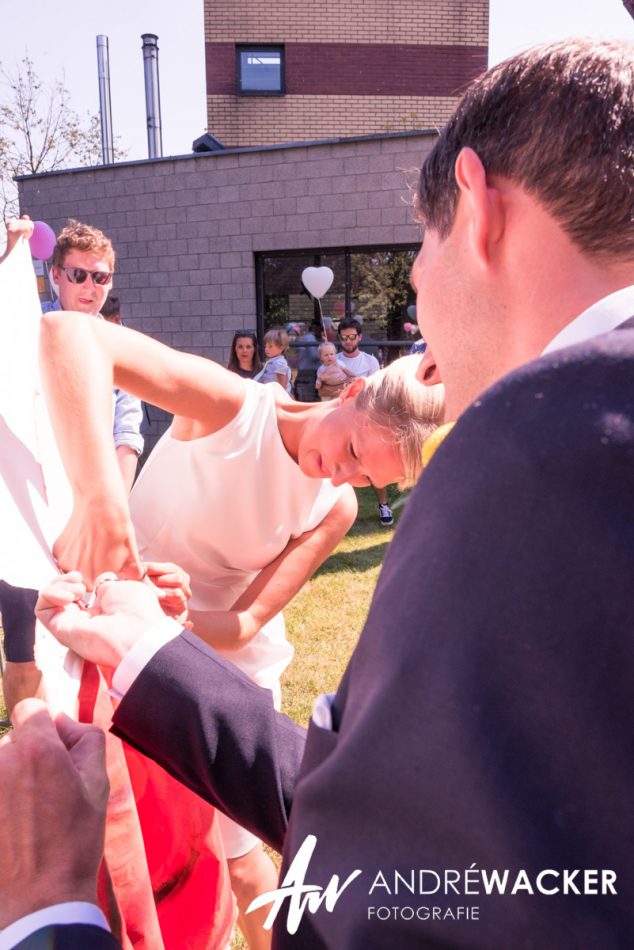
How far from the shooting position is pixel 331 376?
→ 974 cm

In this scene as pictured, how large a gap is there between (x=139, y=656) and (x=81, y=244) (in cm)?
446

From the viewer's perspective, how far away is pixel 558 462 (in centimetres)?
57

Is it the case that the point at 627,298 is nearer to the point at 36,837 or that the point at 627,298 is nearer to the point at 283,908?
the point at 283,908

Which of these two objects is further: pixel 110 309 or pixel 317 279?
pixel 317 279

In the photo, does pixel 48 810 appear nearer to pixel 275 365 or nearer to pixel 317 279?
pixel 275 365

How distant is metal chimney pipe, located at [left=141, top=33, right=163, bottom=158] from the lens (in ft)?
57.7

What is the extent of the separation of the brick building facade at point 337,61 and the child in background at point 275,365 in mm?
10921

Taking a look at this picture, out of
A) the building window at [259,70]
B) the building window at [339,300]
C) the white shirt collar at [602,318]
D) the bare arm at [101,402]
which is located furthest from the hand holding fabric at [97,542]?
the building window at [259,70]

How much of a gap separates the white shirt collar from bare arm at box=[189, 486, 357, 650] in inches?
62.0

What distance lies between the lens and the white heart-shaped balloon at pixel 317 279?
1121 centimetres

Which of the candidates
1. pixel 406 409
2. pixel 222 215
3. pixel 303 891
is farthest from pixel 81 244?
pixel 222 215

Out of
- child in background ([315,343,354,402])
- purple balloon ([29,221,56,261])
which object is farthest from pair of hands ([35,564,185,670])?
child in background ([315,343,354,402])

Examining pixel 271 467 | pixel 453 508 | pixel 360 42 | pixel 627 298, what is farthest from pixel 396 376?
pixel 360 42

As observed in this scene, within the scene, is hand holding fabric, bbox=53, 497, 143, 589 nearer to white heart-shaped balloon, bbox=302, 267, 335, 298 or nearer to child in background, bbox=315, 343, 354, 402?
child in background, bbox=315, 343, 354, 402
